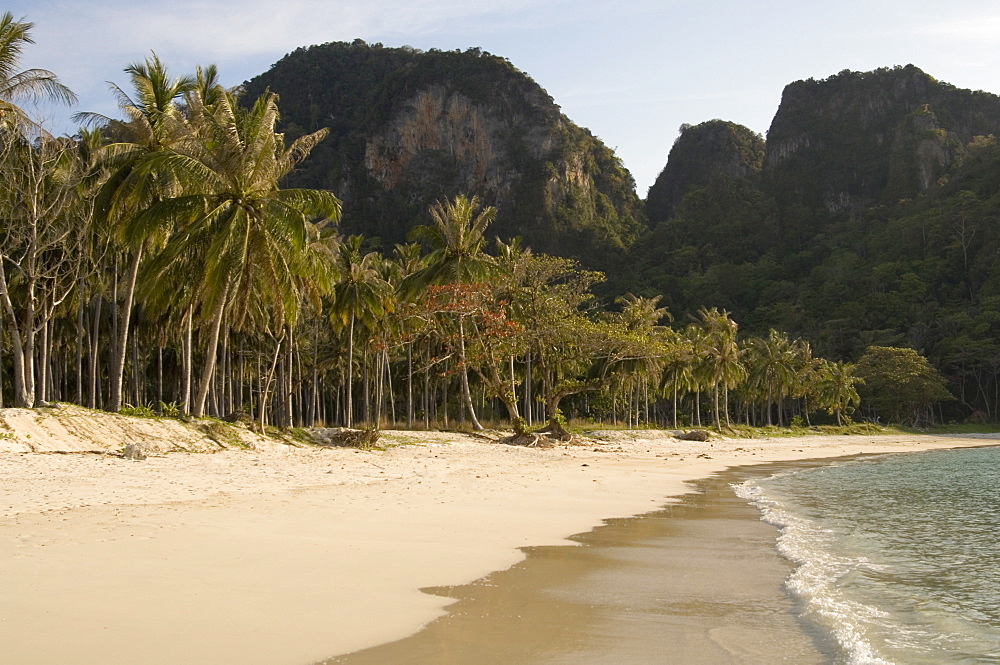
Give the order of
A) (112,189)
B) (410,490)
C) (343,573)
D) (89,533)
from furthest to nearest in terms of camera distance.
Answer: (112,189), (410,490), (89,533), (343,573)

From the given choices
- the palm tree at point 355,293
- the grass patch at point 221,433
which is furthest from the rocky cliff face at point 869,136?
the grass patch at point 221,433

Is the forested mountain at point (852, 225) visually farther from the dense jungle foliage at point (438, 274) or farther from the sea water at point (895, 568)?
the sea water at point (895, 568)

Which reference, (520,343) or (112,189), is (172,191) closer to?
(112,189)

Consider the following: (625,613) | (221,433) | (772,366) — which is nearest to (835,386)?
(772,366)

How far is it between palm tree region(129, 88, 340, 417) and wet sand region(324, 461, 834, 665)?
512 inches

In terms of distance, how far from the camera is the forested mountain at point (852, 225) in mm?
92625

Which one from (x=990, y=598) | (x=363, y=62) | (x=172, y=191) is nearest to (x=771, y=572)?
(x=990, y=598)

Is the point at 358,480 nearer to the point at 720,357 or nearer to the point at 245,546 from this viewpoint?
the point at 245,546

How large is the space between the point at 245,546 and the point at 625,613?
3.60 m

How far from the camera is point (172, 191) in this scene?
863 inches

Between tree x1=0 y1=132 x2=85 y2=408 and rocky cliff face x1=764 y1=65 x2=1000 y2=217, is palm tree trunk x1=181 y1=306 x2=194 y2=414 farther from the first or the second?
rocky cliff face x1=764 y1=65 x2=1000 y2=217

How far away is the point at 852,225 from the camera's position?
130 meters

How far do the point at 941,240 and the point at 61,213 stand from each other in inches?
4322

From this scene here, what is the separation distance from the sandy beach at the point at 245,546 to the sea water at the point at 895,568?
8.57 feet
